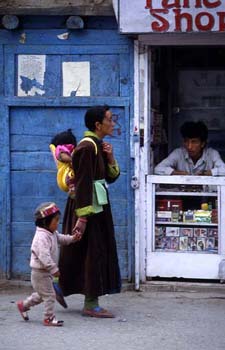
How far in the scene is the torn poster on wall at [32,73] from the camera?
8.84 metres

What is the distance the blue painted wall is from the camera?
8758 millimetres

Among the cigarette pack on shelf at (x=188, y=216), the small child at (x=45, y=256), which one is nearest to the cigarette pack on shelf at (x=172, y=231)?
the cigarette pack on shelf at (x=188, y=216)

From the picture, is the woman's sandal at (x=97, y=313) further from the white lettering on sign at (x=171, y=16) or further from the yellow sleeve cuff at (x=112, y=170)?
the white lettering on sign at (x=171, y=16)

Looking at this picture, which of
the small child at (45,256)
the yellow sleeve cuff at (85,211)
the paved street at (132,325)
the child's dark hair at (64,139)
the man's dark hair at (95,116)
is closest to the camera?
the paved street at (132,325)

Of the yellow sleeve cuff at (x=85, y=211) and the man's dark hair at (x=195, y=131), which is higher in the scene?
the man's dark hair at (x=195, y=131)

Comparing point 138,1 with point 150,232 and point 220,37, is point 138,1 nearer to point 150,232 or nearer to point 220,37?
point 220,37

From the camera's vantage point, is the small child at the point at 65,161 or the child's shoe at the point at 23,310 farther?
the small child at the point at 65,161

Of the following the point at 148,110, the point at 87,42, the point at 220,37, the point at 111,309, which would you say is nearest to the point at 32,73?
the point at 87,42

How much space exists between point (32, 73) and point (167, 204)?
175 centimetres

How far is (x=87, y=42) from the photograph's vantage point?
8773 millimetres

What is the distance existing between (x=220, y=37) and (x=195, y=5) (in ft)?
1.49

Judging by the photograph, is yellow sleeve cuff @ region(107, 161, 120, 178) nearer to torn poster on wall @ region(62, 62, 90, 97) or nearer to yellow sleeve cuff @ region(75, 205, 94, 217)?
yellow sleeve cuff @ region(75, 205, 94, 217)

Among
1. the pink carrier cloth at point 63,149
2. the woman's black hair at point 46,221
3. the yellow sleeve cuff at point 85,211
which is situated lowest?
the woman's black hair at point 46,221

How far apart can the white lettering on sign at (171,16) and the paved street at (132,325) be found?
2.40 meters
